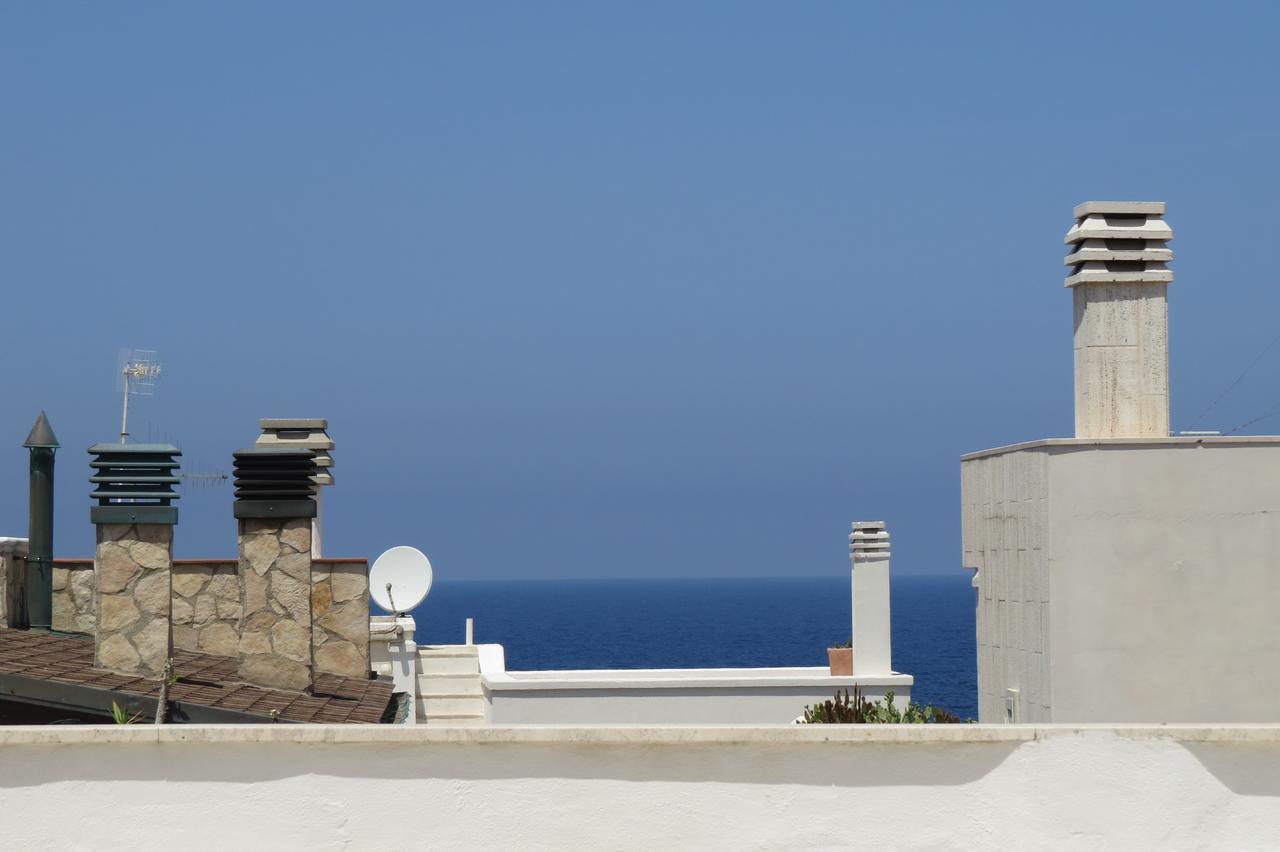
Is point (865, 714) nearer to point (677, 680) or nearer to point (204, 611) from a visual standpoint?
point (677, 680)

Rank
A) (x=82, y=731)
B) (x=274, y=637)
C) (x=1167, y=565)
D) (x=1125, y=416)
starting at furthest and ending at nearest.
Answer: (x=274, y=637), (x=1125, y=416), (x=1167, y=565), (x=82, y=731)

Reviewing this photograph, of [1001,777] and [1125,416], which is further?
[1125,416]

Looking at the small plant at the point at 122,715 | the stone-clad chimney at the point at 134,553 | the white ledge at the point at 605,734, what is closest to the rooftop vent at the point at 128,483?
the stone-clad chimney at the point at 134,553

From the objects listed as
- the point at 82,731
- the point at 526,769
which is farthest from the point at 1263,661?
the point at 82,731

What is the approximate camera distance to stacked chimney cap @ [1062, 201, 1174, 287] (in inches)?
436

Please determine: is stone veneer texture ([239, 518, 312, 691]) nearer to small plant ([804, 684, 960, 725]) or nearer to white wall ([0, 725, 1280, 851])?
white wall ([0, 725, 1280, 851])

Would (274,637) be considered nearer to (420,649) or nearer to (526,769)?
(526,769)

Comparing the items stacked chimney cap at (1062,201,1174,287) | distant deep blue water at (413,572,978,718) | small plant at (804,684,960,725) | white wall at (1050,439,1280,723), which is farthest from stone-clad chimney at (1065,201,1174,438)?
distant deep blue water at (413,572,978,718)

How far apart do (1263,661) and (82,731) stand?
7.17 meters

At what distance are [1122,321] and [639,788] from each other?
5615 mm

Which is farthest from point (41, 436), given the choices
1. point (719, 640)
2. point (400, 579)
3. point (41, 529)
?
point (719, 640)

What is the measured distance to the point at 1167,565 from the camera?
10.1 meters

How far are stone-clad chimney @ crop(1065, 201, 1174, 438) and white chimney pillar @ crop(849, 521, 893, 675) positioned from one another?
957 centimetres

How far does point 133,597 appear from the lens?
1191 cm
